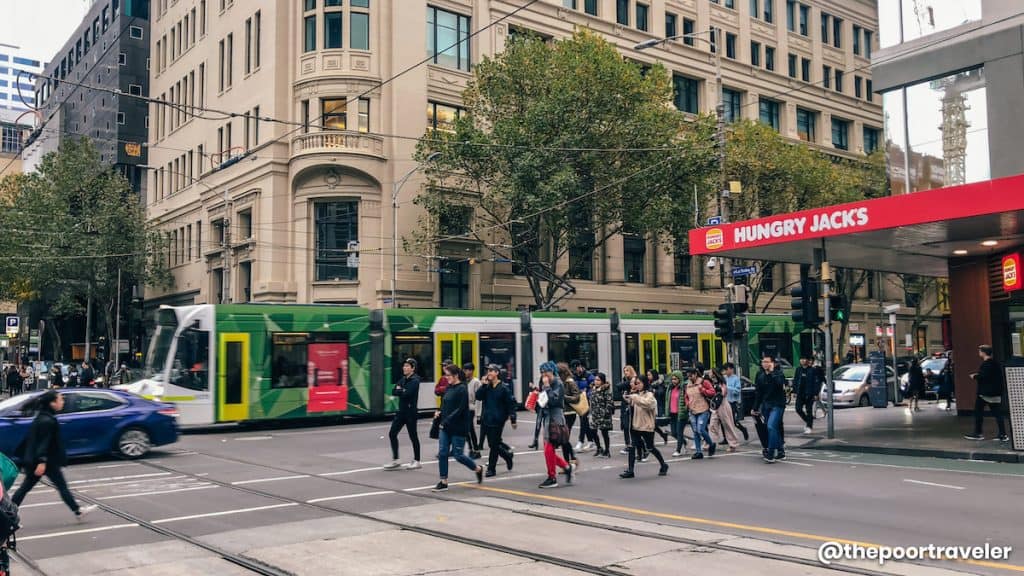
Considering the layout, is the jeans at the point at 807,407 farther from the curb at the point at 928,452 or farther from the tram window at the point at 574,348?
the tram window at the point at 574,348

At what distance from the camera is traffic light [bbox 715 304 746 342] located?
20.9 metres

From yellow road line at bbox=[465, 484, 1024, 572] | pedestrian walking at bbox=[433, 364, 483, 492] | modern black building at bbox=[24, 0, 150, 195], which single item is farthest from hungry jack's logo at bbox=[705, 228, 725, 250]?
modern black building at bbox=[24, 0, 150, 195]

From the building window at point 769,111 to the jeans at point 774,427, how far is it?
43018 mm

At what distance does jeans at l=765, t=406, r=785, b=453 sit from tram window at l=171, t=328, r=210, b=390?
1381cm

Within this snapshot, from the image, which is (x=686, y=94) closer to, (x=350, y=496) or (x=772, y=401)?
(x=772, y=401)

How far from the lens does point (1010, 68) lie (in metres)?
19.0

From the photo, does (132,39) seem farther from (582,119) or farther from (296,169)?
(582,119)

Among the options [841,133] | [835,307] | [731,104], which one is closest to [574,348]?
[835,307]

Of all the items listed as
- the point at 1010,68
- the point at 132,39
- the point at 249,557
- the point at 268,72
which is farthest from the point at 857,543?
the point at 132,39

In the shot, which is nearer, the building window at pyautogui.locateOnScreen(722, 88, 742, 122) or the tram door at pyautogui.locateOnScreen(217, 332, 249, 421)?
the tram door at pyautogui.locateOnScreen(217, 332, 249, 421)

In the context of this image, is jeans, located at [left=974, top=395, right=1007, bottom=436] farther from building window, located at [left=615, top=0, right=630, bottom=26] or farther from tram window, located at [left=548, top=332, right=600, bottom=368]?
building window, located at [left=615, top=0, right=630, bottom=26]

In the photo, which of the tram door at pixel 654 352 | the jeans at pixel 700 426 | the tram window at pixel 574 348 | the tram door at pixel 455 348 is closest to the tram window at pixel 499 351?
the tram door at pixel 455 348

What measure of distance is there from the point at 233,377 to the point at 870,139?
53.9 m

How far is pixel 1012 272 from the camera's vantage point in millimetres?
18859
